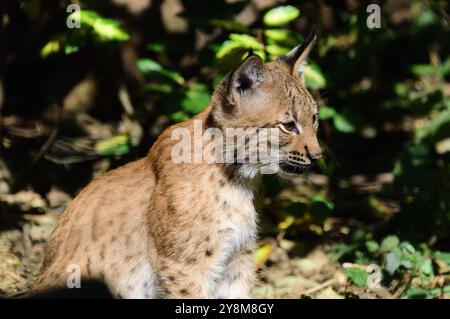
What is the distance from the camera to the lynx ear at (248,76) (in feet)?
16.0

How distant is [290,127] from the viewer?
17.0 feet

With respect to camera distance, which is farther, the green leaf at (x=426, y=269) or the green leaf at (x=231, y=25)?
the green leaf at (x=426, y=269)

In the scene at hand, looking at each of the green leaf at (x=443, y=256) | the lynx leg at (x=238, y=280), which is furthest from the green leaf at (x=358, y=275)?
the lynx leg at (x=238, y=280)

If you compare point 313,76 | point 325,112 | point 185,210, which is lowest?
point 185,210

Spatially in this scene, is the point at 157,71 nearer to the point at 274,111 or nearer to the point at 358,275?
the point at 274,111

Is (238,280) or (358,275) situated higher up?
(238,280)

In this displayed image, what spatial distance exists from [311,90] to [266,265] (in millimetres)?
1588

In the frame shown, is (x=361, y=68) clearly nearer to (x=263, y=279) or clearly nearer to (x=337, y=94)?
(x=337, y=94)

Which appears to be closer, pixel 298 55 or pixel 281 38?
pixel 298 55

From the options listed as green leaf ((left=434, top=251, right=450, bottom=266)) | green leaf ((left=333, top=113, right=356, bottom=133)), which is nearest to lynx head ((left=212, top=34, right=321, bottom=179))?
green leaf ((left=333, top=113, right=356, bottom=133))

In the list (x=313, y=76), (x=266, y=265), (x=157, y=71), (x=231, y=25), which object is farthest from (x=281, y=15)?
(x=266, y=265)

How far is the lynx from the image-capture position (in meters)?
5.11

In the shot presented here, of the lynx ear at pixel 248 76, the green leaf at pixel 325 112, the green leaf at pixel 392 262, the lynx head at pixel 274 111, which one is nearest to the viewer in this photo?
the lynx ear at pixel 248 76

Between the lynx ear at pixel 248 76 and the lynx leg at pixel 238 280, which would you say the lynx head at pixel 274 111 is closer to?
the lynx ear at pixel 248 76
